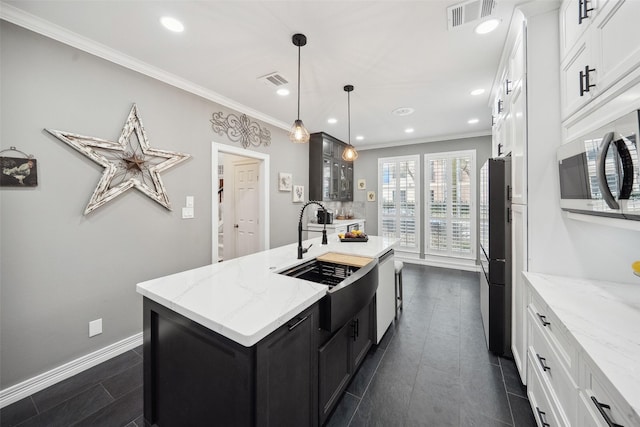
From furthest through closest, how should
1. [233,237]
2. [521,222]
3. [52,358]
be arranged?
[233,237]
[52,358]
[521,222]

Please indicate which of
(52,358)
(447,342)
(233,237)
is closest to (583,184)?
(447,342)

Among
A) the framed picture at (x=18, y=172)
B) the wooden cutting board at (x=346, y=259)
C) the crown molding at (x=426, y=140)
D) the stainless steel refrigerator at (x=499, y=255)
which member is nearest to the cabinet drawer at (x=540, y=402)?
the stainless steel refrigerator at (x=499, y=255)

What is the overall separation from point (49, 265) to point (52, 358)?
2.37ft

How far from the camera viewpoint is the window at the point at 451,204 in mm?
4738

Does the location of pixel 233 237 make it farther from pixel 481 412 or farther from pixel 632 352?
pixel 632 352

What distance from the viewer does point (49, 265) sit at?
1.84 metres

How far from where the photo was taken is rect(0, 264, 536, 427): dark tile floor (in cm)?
154

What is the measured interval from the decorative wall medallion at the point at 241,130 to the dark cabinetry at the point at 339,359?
8.99ft

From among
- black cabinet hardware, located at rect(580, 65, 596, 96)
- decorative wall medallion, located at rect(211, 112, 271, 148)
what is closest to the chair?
black cabinet hardware, located at rect(580, 65, 596, 96)

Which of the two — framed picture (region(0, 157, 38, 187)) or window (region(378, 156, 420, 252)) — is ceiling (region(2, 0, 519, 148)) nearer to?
framed picture (region(0, 157, 38, 187))

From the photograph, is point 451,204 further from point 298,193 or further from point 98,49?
point 98,49

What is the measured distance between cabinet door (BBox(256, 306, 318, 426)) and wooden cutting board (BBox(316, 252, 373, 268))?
2.69 feet

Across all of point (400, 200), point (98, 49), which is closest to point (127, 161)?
point (98, 49)

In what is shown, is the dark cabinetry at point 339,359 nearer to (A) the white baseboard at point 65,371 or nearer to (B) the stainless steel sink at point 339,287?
(B) the stainless steel sink at point 339,287
